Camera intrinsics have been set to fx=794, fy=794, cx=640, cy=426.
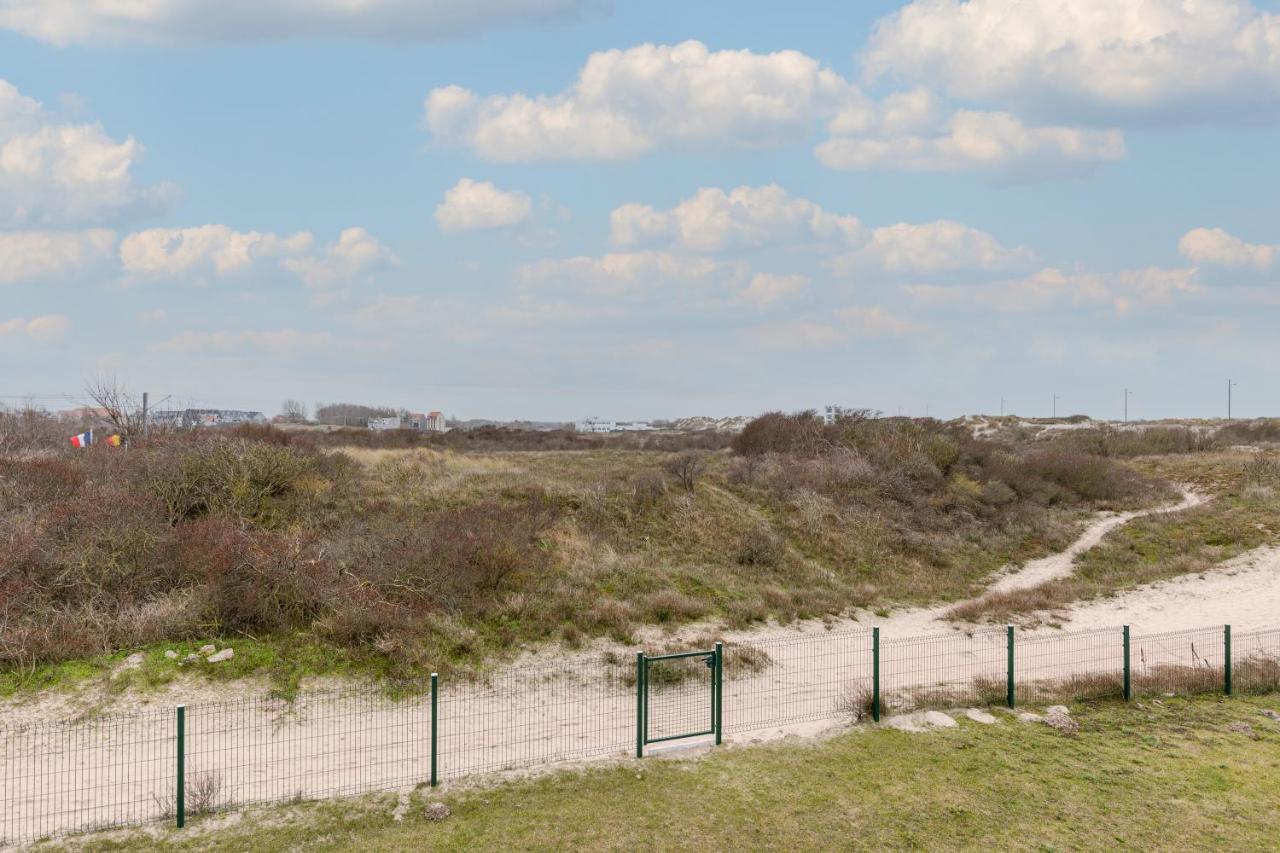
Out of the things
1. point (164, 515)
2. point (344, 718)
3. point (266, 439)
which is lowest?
point (344, 718)

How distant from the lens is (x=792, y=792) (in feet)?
34.6

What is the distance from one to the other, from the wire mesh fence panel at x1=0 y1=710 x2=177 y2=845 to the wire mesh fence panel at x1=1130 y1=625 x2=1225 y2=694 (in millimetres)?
16525

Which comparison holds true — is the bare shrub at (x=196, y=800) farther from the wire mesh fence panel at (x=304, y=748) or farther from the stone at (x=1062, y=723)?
the stone at (x=1062, y=723)

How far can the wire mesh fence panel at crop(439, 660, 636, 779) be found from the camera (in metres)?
12.2

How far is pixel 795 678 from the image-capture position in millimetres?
16281

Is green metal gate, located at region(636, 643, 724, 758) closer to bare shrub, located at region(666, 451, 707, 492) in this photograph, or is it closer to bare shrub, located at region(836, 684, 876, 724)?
bare shrub, located at region(836, 684, 876, 724)

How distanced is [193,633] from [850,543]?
64.7ft

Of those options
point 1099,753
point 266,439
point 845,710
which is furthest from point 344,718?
point 266,439

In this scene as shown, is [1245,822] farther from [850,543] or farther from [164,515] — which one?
[164,515]

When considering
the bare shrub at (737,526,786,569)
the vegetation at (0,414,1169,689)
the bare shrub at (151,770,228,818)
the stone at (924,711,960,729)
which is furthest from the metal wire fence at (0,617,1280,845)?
the bare shrub at (737,526,786,569)

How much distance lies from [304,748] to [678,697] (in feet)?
21.4

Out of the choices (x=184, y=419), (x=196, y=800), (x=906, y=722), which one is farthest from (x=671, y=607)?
(x=184, y=419)

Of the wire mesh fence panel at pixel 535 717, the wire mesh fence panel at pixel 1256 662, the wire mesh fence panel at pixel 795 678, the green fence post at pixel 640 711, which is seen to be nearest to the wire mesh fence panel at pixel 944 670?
the wire mesh fence panel at pixel 795 678

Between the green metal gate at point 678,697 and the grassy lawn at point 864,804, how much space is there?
2.39 feet
